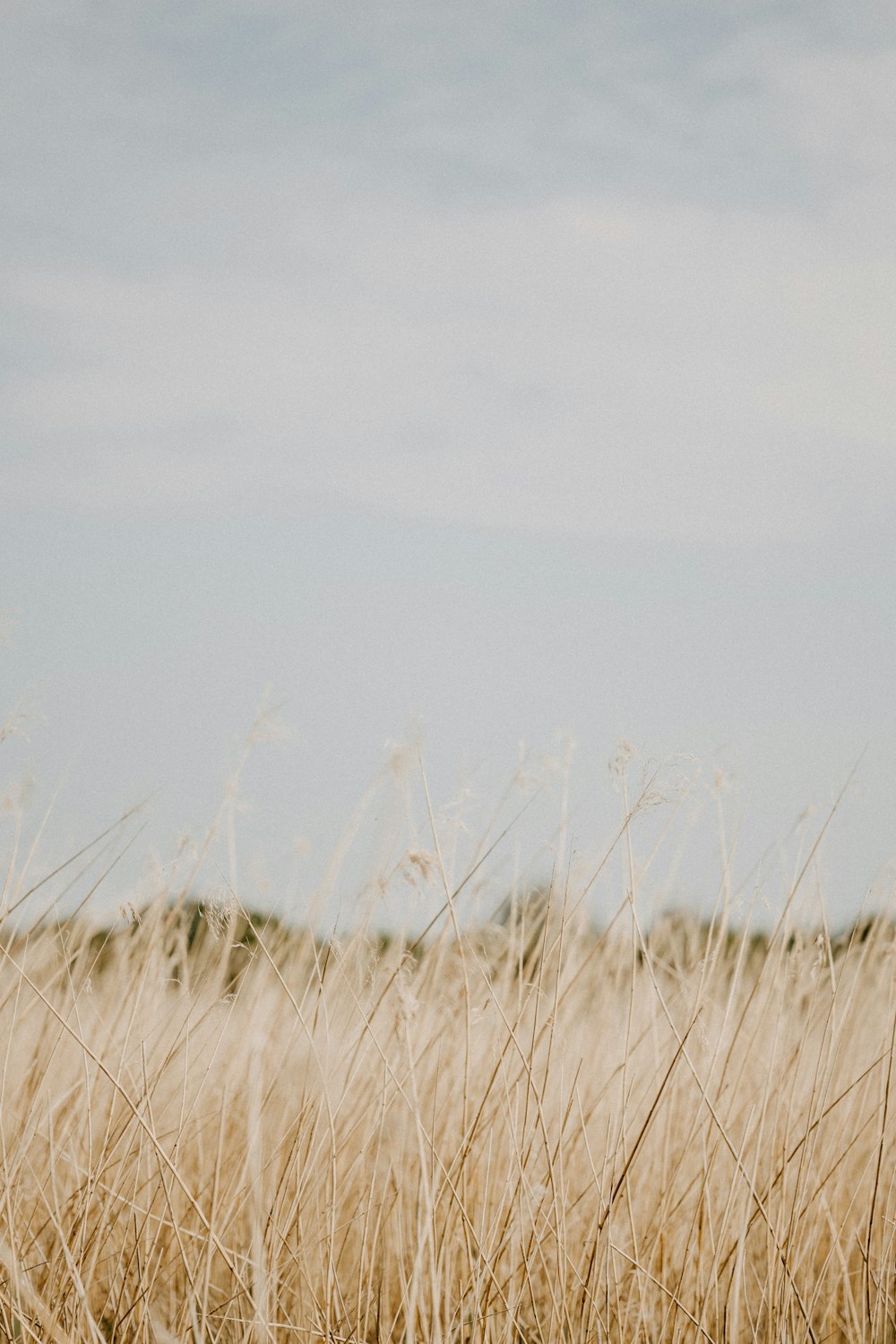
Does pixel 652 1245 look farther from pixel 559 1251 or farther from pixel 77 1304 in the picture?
pixel 77 1304

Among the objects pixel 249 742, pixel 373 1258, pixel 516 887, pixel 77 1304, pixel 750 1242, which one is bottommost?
pixel 77 1304

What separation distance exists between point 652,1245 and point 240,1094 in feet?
3.38

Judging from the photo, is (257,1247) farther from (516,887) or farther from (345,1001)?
(516,887)

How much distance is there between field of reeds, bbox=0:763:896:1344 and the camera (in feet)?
4.70

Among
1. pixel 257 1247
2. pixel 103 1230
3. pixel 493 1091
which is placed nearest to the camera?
pixel 257 1247

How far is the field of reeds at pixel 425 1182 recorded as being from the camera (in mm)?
1432

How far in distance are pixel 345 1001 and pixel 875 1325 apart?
45.9 inches

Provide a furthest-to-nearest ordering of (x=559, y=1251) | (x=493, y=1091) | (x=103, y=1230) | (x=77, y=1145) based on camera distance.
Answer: (x=77, y=1145) < (x=493, y=1091) < (x=103, y=1230) < (x=559, y=1251)

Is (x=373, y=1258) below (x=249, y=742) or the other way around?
below

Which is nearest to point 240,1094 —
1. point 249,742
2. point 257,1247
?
point 249,742

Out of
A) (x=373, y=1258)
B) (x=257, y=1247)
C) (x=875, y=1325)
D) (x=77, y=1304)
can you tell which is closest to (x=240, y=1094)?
(x=77, y=1304)

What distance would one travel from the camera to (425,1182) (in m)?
1.23

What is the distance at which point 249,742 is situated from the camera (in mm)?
1760

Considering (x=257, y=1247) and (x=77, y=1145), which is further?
(x=77, y=1145)
